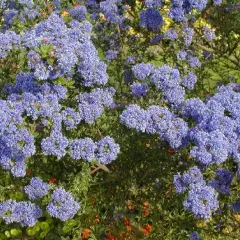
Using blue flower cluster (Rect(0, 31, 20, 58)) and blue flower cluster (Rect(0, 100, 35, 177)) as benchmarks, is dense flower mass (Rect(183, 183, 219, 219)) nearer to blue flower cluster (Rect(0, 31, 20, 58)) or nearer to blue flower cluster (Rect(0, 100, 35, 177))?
blue flower cluster (Rect(0, 100, 35, 177))

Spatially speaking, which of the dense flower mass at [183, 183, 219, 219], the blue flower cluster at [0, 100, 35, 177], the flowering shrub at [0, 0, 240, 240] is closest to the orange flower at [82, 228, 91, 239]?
the flowering shrub at [0, 0, 240, 240]

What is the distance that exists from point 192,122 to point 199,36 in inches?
66.9

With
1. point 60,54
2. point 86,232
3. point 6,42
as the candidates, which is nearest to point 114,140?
point 60,54

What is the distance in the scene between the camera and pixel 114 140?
301 centimetres

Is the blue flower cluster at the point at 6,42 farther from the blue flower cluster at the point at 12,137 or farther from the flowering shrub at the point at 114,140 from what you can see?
the blue flower cluster at the point at 12,137

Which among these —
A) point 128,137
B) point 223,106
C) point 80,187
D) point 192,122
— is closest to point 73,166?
point 80,187

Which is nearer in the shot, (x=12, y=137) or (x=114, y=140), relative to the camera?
(x=12, y=137)

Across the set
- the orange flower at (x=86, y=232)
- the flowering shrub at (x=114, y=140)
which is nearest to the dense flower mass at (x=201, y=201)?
the flowering shrub at (x=114, y=140)

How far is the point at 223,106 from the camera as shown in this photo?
278 cm

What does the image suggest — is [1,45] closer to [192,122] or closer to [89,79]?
[89,79]

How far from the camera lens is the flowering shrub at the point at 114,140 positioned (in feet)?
8.63

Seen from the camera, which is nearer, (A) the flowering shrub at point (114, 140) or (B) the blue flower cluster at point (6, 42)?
(A) the flowering shrub at point (114, 140)

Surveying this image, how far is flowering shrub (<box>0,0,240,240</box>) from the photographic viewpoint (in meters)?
2.63

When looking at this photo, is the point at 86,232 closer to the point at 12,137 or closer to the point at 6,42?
the point at 12,137
